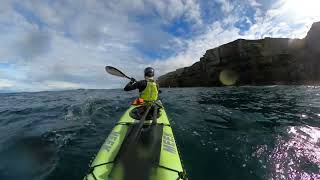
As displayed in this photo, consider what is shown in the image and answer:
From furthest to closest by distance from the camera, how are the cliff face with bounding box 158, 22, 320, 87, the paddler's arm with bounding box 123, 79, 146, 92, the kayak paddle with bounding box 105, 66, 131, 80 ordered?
the cliff face with bounding box 158, 22, 320, 87 < the kayak paddle with bounding box 105, 66, 131, 80 < the paddler's arm with bounding box 123, 79, 146, 92

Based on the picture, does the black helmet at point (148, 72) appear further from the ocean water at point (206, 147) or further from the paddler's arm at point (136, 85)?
the ocean water at point (206, 147)

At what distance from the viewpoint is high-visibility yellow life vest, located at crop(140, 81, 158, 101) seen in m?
10.1

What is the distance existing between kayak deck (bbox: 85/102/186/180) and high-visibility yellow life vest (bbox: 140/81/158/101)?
3649mm

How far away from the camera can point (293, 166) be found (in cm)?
665

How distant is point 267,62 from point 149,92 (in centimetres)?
7517

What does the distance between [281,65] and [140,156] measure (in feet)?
265

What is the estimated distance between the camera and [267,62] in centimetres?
7519

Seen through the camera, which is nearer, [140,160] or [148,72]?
[140,160]

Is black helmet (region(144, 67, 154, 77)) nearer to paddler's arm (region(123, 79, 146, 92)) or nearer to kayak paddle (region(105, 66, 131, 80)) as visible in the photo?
paddler's arm (region(123, 79, 146, 92))

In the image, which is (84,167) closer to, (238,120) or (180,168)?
(180,168)

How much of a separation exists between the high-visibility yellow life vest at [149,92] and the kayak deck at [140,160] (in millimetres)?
3649

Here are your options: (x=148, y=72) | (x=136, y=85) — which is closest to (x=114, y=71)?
(x=148, y=72)

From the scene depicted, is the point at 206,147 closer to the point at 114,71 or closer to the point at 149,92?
the point at 149,92

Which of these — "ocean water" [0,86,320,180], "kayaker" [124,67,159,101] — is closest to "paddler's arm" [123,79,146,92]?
"kayaker" [124,67,159,101]
